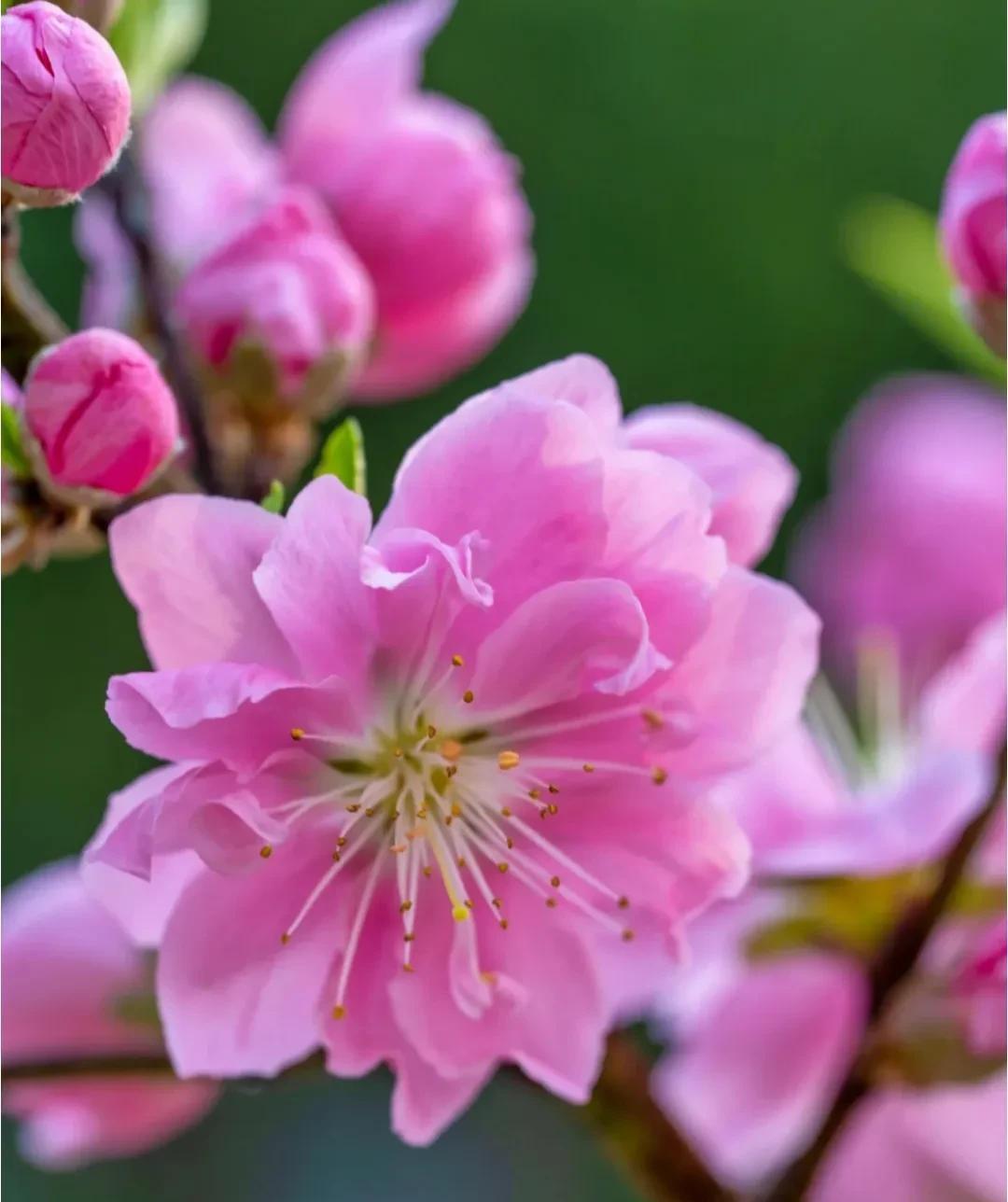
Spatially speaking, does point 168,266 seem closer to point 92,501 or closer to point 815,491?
point 92,501

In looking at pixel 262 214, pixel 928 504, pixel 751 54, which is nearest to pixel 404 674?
pixel 262 214

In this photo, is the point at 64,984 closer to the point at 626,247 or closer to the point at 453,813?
the point at 453,813

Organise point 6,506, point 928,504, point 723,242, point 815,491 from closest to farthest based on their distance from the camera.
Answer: point 6,506
point 928,504
point 815,491
point 723,242

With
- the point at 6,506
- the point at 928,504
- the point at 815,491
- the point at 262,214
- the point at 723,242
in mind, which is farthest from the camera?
the point at 723,242

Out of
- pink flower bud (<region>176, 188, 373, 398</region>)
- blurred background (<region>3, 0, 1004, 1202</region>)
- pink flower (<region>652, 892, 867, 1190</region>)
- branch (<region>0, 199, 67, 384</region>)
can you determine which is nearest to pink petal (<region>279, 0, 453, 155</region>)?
pink flower bud (<region>176, 188, 373, 398</region>)

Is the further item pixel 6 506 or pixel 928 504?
pixel 928 504

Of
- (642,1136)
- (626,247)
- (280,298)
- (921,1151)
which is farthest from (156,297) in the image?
(626,247)
